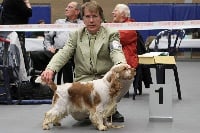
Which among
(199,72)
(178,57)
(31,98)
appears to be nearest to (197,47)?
(178,57)

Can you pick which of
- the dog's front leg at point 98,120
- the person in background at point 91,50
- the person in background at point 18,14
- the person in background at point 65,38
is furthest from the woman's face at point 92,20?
the person in background at point 18,14

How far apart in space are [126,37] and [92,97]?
1841 mm

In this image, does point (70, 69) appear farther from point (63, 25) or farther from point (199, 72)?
point (199, 72)

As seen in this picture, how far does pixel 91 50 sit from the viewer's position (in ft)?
13.7

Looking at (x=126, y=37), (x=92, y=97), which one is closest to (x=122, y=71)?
(x=92, y=97)

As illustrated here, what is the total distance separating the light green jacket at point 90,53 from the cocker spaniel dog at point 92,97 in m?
0.23

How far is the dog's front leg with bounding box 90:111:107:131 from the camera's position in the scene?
3920mm

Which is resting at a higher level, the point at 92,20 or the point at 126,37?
the point at 92,20

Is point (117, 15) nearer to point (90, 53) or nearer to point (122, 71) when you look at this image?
point (90, 53)

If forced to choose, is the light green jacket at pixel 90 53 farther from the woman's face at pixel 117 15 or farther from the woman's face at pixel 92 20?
the woman's face at pixel 117 15

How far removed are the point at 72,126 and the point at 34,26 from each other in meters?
2.76

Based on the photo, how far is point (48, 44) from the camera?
592cm

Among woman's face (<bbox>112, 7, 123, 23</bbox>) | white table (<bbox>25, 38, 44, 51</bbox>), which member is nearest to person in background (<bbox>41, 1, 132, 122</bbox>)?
woman's face (<bbox>112, 7, 123, 23</bbox>)

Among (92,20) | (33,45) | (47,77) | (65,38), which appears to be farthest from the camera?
(33,45)
